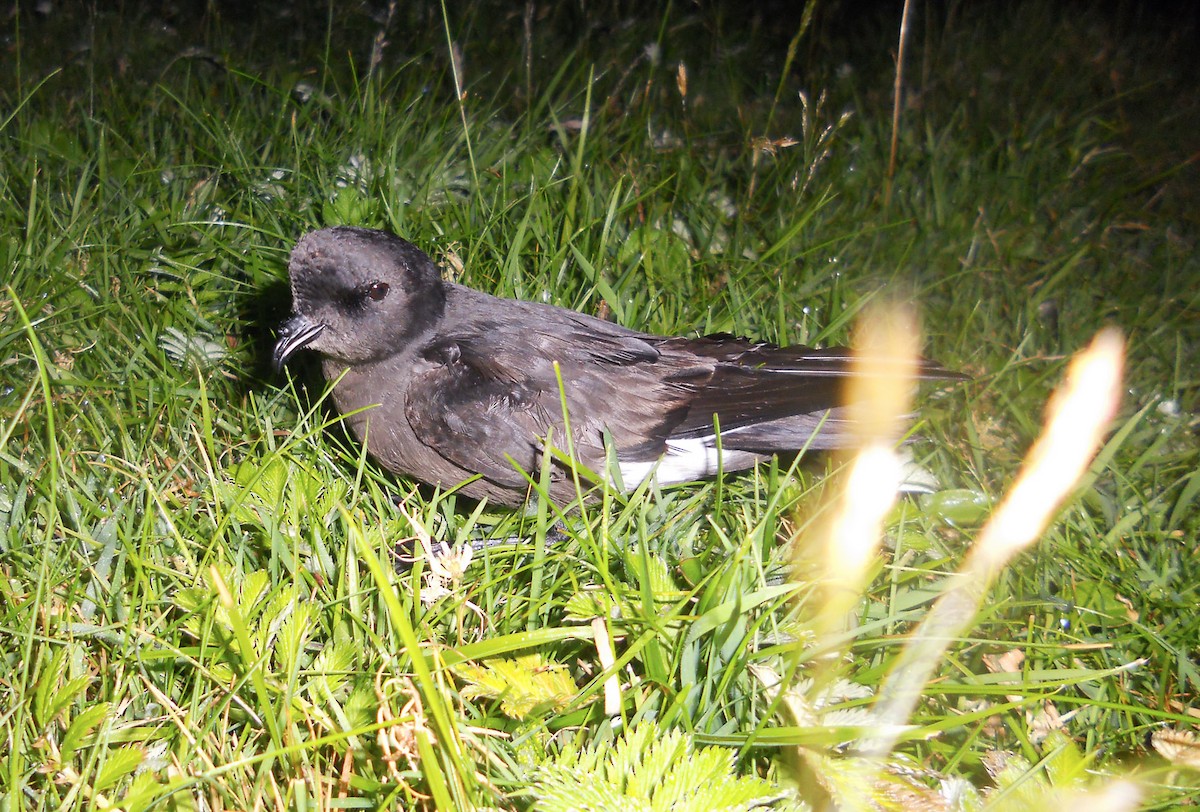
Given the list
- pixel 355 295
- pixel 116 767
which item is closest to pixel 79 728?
pixel 116 767

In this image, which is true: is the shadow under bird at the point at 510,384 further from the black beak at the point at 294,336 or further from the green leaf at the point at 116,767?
the green leaf at the point at 116,767

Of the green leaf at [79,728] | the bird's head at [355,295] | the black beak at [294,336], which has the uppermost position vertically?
the bird's head at [355,295]

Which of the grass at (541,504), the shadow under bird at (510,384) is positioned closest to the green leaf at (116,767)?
the grass at (541,504)

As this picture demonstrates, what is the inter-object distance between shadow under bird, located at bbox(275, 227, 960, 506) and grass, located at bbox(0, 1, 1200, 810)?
15 cm

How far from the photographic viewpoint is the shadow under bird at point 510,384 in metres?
2.85

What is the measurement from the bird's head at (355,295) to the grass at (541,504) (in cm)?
25

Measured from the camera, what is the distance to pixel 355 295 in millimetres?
2857

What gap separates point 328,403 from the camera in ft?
10.7

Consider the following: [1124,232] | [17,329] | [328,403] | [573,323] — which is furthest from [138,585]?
[1124,232]

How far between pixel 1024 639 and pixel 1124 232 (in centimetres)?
338

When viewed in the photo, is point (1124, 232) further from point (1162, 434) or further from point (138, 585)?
point (138, 585)

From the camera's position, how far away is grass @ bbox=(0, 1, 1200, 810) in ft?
6.73

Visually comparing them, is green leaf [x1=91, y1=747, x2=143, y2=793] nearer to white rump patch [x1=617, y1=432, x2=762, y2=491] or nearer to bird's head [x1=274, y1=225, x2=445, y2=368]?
bird's head [x1=274, y1=225, x2=445, y2=368]

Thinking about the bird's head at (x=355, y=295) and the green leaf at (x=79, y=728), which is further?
the bird's head at (x=355, y=295)
